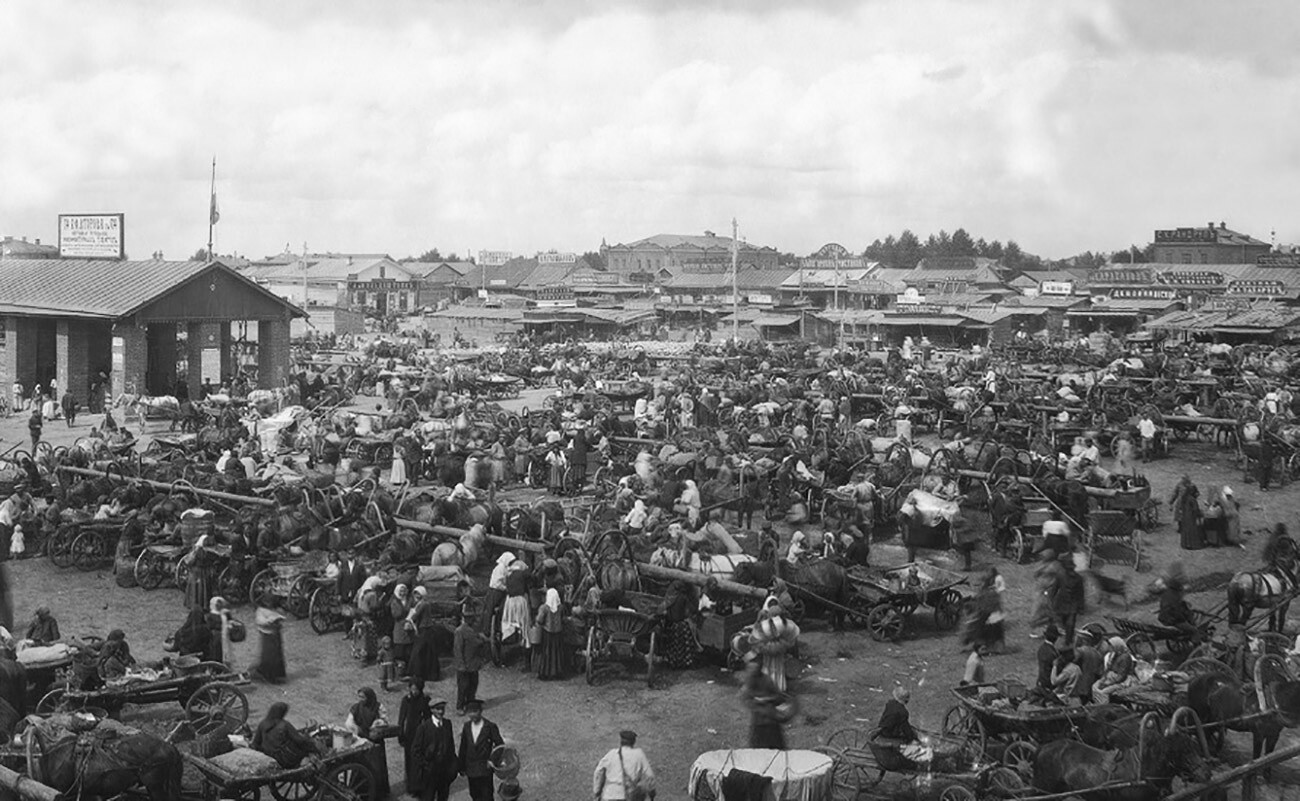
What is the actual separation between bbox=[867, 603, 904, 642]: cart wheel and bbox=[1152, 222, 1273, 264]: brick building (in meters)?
102

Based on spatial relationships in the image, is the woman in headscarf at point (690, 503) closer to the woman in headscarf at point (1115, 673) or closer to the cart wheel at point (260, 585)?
the cart wheel at point (260, 585)

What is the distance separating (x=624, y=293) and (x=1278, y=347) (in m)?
56.6

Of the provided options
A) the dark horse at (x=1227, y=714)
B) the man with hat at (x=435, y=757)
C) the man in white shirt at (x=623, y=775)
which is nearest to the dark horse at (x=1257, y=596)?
the dark horse at (x=1227, y=714)

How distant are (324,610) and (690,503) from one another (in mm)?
8199

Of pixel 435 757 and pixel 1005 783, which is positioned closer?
pixel 1005 783

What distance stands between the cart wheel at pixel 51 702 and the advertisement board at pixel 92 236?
1871 inches

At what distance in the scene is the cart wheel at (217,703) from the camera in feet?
46.2

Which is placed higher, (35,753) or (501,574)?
(501,574)

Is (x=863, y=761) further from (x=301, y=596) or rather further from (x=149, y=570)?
(x=149, y=570)

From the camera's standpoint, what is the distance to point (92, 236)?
58156 millimetres

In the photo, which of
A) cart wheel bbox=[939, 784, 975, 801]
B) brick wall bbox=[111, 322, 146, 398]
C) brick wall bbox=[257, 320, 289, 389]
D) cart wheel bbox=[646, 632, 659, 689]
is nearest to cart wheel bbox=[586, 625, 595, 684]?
cart wheel bbox=[646, 632, 659, 689]

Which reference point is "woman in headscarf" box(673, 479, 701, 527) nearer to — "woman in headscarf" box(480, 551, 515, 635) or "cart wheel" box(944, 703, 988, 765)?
"woman in headscarf" box(480, 551, 515, 635)

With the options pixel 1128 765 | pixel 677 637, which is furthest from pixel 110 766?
pixel 1128 765

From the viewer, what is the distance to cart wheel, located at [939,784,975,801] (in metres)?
11.8
